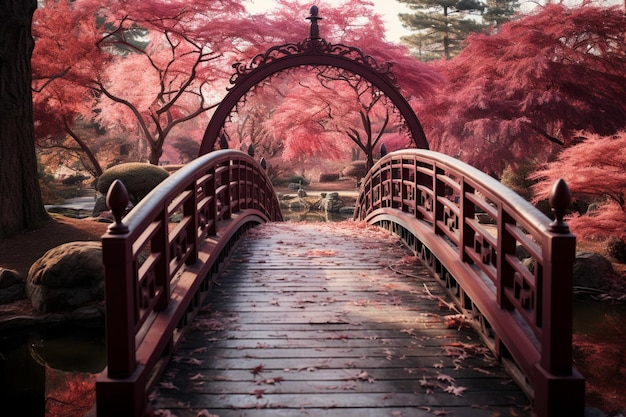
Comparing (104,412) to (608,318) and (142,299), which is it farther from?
(608,318)

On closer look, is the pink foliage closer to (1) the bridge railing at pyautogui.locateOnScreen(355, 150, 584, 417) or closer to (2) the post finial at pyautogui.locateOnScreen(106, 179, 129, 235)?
(1) the bridge railing at pyautogui.locateOnScreen(355, 150, 584, 417)

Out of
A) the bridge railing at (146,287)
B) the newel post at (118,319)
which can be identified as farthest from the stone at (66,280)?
the newel post at (118,319)

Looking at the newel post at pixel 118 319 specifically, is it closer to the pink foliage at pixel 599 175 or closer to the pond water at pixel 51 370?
the pond water at pixel 51 370

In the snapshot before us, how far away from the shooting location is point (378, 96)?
13820 millimetres

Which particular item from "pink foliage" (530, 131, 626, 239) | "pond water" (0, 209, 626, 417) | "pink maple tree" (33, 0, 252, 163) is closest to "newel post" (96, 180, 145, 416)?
"pond water" (0, 209, 626, 417)

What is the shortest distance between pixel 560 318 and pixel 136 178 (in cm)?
1218

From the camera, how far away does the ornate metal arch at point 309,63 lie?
10375 mm

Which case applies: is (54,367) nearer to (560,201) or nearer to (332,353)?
(332,353)

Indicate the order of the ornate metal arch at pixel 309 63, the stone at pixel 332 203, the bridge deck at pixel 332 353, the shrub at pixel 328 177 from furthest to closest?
the shrub at pixel 328 177 < the stone at pixel 332 203 < the ornate metal arch at pixel 309 63 < the bridge deck at pixel 332 353

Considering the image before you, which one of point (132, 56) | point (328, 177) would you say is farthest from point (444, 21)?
point (132, 56)

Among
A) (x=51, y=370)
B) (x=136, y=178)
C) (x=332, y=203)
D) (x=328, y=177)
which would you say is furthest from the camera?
(x=328, y=177)

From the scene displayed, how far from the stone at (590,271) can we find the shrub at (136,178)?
9313 millimetres

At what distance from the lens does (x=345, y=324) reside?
4258mm

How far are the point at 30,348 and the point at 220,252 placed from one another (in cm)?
290
